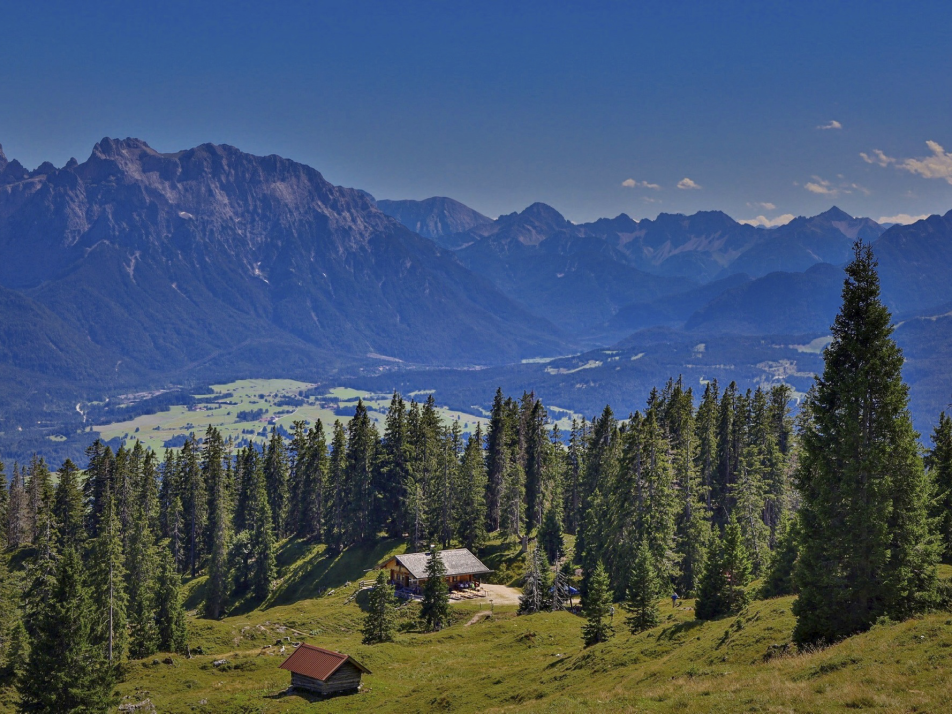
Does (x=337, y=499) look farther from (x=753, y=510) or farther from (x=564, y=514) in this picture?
(x=753, y=510)

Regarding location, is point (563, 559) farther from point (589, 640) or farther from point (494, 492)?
point (589, 640)

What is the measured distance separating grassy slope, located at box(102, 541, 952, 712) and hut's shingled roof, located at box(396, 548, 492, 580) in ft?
23.7

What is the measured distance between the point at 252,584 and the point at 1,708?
46931mm

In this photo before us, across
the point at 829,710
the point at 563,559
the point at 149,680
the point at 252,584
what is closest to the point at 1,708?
the point at 149,680

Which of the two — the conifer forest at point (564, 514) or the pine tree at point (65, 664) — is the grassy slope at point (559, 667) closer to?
the conifer forest at point (564, 514)

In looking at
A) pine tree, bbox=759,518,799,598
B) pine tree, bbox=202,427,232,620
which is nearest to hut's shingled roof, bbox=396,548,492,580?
pine tree, bbox=202,427,232,620

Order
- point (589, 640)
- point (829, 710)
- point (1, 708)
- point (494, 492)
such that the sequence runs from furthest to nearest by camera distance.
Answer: point (494, 492), point (1, 708), point (589, 640), point (829, 710)

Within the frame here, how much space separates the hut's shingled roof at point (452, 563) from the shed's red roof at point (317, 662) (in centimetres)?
3117

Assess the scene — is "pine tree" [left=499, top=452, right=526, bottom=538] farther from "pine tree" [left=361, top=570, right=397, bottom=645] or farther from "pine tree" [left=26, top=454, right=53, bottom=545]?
"pine tree" [left=26, top=454, right=53, bottom=545]

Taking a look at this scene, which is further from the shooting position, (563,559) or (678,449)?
(563,559)

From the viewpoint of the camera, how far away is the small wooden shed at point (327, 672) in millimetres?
59219

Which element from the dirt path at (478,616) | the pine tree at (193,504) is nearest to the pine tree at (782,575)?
the dirt path at (478,616)

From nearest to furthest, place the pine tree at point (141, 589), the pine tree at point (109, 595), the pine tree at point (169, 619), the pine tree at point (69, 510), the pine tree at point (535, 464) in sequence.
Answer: the pine tree at point (109, 595), the pine tree at point (141, 589), the pine tree at point (169, 619), the pine tree at point (535, 464), the pine tree at point (69, 510)

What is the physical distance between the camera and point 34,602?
8019cm
